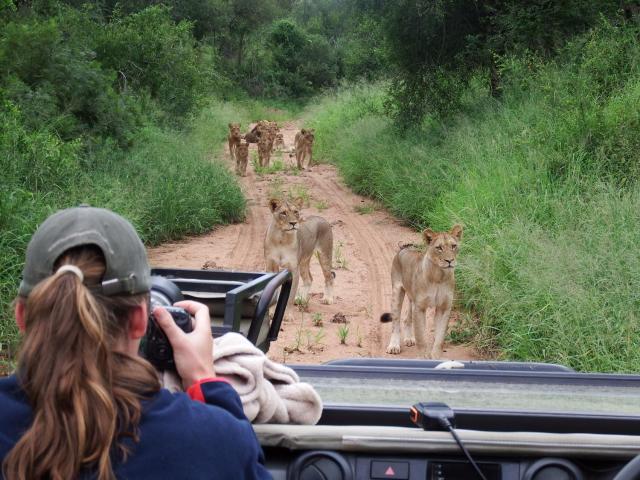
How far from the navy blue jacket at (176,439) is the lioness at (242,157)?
57.3ft

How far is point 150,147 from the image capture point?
14727mm

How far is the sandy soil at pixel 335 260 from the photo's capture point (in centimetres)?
801

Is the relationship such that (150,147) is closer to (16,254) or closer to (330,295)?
(330,295)

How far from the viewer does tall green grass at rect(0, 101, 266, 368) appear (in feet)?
24.8

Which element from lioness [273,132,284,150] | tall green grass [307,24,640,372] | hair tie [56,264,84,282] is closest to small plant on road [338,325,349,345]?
tall green grass [307,24,640,372]

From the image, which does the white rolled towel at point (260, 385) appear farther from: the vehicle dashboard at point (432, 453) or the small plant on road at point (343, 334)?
the small plant on road at point (343, 334)

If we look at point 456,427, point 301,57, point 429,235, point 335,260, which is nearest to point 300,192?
point 335,260

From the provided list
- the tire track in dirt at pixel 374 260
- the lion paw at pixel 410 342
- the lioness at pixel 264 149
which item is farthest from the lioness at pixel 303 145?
the lion paw at pixel 410 342

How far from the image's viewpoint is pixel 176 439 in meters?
1.76

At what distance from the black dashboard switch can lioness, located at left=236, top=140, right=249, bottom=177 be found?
17.2 meters

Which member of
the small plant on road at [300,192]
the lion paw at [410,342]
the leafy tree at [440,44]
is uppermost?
the leafy tree at [440,44]

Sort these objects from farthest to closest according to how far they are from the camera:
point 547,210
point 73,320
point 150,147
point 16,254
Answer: point 150,147, point 547,210, point 16,254, point 73,320

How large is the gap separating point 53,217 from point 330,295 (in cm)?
803

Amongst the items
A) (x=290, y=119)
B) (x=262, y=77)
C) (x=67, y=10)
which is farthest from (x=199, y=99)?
(x=262, y=77)
